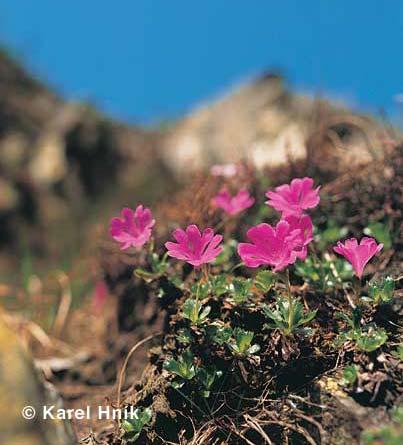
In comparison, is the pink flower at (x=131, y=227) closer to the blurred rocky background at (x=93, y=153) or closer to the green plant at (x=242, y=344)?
the green plant at (x=242, y=344)

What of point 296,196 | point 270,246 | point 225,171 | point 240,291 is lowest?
point 240,291

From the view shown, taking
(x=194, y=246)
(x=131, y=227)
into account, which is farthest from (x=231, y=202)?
(x=194, y=246)

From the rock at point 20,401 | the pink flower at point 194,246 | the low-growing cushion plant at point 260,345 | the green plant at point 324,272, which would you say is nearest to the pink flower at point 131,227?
the low-growing cushion plant at point 260,345

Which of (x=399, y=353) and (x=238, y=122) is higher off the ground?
(x=238, y=122)

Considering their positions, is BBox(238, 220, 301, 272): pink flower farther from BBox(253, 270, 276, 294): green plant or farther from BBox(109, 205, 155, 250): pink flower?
BBox(109, 205, 155, 250): pink flower

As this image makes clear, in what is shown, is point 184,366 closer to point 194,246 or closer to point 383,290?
point 194,246

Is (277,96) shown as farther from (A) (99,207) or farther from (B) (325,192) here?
(B) (325,192)
